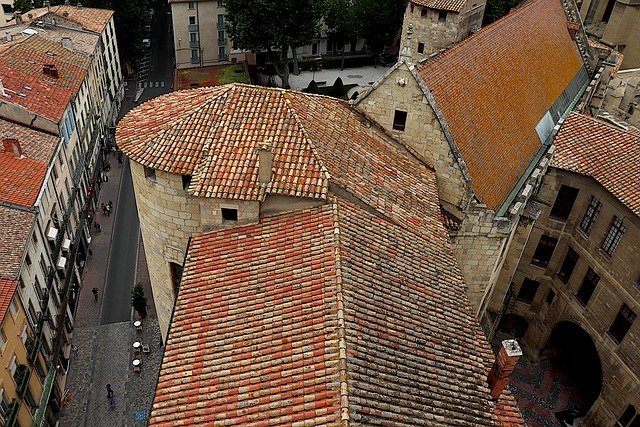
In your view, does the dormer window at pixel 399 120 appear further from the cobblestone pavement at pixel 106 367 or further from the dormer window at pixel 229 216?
the cobblestone pavement at pixel 106 367

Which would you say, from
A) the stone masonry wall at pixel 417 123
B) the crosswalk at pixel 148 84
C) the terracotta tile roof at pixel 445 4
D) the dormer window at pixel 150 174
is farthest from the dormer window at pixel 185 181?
the crosswalk at pixel 148 84

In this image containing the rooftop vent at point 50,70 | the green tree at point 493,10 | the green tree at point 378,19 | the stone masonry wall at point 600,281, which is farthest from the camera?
the green tree at point 378,19

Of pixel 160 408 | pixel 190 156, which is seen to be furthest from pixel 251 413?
pixel 190 156

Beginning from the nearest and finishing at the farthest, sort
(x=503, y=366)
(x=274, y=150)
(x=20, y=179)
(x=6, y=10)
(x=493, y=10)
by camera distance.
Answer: (x=503, y=366)
(x=274, y=150)
(x=20, y=179)
(x=493, y=10)
(x=6, y=10)

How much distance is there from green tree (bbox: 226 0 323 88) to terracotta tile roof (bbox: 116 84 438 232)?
137 ft

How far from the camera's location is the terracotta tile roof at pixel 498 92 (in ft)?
94.7

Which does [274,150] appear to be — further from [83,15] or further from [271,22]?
[83,15]

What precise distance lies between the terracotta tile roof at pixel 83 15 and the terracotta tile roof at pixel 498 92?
48045 millimetres

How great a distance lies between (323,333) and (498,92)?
23.6 m

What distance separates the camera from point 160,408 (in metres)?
15.9

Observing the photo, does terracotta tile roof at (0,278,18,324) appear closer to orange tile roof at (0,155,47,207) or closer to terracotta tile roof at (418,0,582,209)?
orange tile roof at (0,155,47,207)

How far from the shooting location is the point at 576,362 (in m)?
39.0

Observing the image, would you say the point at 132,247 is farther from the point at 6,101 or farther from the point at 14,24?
the point at 14,24

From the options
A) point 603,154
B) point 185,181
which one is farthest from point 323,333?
point 603,154
